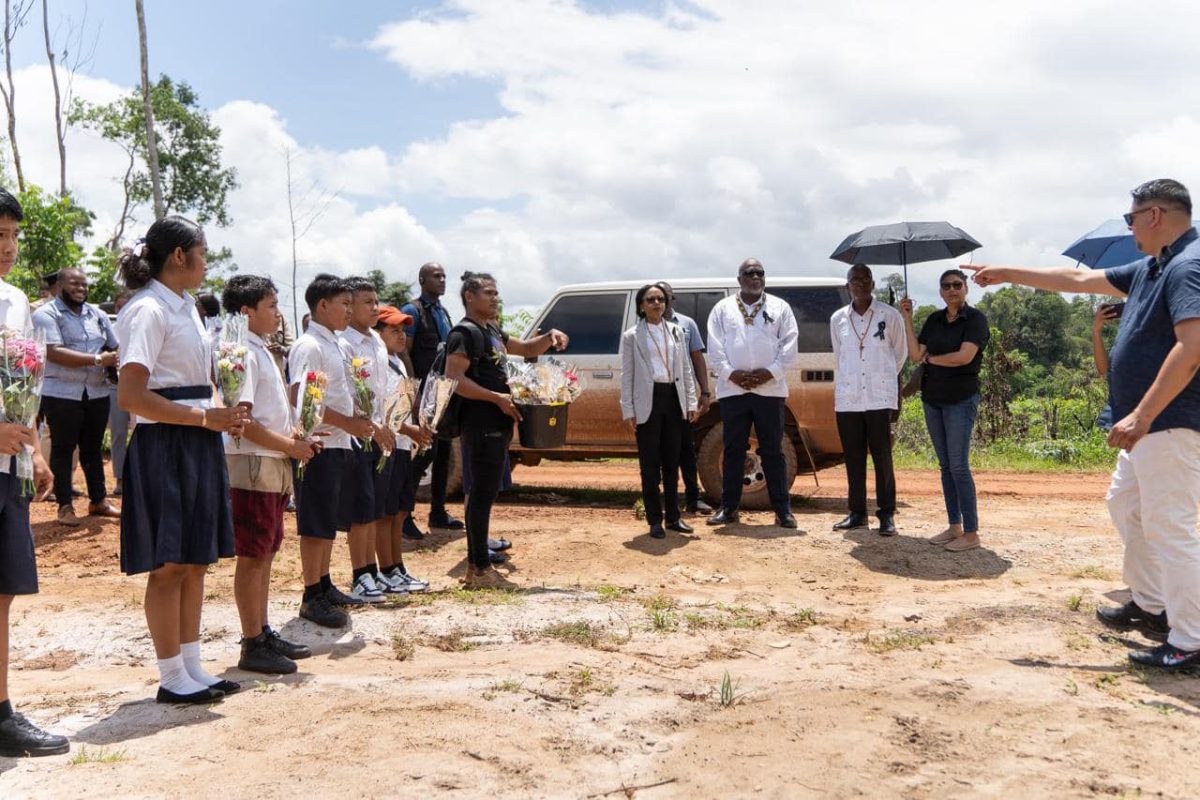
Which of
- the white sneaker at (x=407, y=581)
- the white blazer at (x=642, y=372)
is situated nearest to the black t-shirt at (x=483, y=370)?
the white sneaker at (x=407, y=581)

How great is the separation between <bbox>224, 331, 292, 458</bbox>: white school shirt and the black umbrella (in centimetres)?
494

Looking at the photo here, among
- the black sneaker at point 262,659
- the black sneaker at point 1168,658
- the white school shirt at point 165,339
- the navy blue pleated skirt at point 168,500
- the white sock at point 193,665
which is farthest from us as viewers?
the black sneaker at point 262,659

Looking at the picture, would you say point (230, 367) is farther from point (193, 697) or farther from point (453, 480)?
point (453, 480)

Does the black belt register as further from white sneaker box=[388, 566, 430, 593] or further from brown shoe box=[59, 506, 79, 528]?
brown shoe box=[59, 506, 79, 528]

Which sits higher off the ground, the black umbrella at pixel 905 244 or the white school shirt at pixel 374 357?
the black umbrella at pixel 905 244

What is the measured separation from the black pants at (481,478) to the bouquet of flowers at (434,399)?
246 mm

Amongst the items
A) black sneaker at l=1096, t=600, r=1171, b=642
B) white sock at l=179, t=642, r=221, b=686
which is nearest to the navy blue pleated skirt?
white sock at l=179, t=642, r=221, b=686

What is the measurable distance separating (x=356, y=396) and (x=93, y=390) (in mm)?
3955

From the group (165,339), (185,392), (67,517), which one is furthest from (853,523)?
(67,517)

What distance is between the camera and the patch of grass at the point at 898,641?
4828mm

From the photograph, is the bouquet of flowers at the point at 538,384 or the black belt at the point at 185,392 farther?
the bouquet of flowers at the point at 538,384

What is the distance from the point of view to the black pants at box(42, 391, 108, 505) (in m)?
7.79

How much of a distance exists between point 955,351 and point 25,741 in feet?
19.3

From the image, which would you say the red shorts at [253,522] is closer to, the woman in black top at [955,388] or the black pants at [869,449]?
the woman in black top at [955,388]
